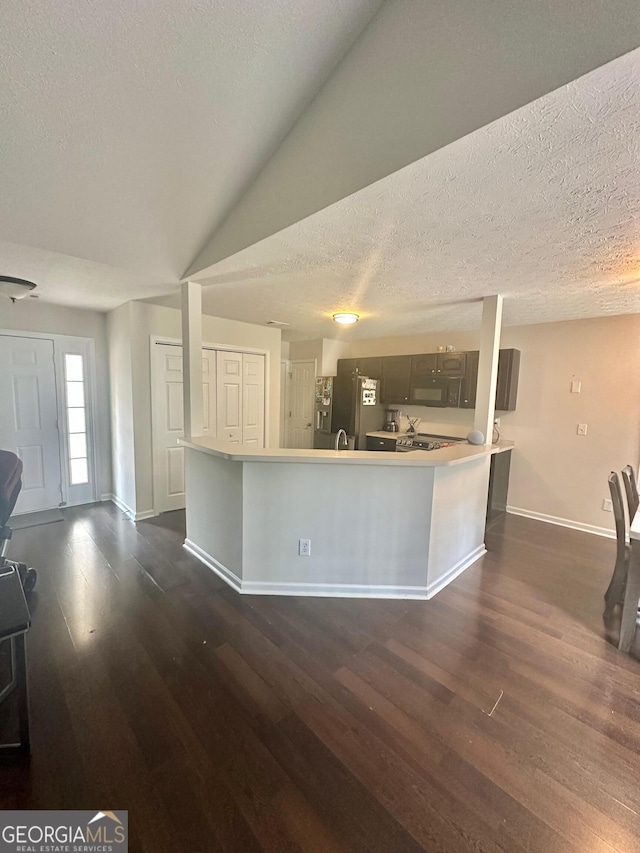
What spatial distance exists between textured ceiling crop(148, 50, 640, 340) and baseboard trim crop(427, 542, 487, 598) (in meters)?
2.29

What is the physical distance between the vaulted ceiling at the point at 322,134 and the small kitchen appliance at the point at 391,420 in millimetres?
3092

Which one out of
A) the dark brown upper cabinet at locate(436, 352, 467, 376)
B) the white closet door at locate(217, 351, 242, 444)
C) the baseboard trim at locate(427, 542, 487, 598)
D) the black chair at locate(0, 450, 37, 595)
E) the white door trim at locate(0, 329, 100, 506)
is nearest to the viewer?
the black chair at locate(0, 450, 37, 595)

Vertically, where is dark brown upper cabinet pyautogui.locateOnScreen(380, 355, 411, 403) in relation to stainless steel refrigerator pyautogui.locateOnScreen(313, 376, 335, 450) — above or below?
above

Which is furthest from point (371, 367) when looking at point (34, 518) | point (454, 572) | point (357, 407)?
point (34, 518)

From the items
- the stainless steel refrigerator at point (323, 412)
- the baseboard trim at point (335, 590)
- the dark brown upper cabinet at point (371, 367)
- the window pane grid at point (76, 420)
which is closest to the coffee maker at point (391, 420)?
the dark brown upper cabinet at point (371, 367)

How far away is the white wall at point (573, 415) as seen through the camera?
144 inches

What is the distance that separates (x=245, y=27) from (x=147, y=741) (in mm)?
2801

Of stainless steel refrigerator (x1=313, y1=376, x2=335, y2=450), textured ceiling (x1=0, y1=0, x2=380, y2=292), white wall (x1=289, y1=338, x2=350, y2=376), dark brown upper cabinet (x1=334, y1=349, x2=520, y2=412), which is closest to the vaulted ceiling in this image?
textured ceiling (x1=0, y1=0, x2=380, y2=292)

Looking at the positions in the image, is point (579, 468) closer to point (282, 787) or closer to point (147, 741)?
point (282, 787)

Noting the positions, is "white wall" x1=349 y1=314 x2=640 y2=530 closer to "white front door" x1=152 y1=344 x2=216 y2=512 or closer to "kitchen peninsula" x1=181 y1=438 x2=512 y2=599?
"kitchen peninsula" x1=181 y1=438 x2=512 y2=599

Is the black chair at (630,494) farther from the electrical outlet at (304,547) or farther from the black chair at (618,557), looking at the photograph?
the electrical outlet at (304,547)

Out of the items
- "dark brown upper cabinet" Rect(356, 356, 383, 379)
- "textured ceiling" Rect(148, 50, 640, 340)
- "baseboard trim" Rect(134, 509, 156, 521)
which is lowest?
"baseboard trim" Rect(134, 509, 156, 521)

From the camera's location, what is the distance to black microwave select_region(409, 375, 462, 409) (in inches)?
180

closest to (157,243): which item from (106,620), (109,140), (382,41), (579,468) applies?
(109,140)
